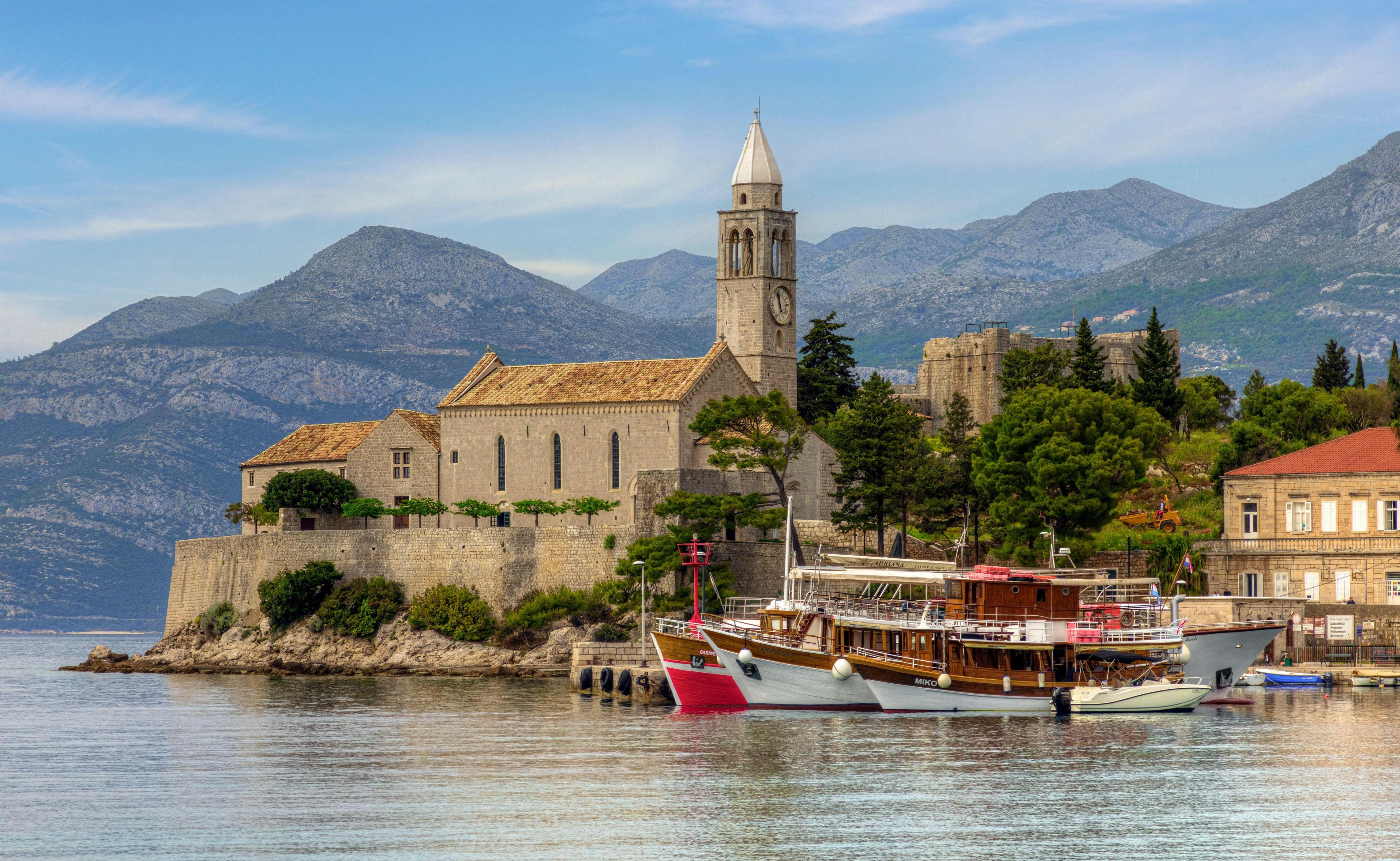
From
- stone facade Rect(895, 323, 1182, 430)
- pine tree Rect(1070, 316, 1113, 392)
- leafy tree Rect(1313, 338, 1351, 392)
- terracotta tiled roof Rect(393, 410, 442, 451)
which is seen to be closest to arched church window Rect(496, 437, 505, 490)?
terracotta tiled roof Rect(393, 410, 442, 451)

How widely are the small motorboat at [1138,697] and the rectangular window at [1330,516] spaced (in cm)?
1587

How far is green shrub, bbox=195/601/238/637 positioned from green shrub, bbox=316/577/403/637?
7.14m

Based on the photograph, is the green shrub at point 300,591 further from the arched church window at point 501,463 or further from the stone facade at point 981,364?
the stone facade at point 981,364

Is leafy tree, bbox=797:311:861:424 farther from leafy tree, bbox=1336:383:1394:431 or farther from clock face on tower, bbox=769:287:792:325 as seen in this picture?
leafy tree, bbox=1336:383:1394:431

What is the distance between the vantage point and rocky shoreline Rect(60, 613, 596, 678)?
237 ft

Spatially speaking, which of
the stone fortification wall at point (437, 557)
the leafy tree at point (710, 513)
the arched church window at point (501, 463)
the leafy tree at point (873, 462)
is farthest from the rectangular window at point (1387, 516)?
the arched church window at point (501, 463)

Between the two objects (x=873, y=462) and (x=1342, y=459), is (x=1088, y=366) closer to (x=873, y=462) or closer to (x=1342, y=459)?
(x=873, y=462)

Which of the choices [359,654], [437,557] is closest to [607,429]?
[437,557]

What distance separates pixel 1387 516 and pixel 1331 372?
110ft

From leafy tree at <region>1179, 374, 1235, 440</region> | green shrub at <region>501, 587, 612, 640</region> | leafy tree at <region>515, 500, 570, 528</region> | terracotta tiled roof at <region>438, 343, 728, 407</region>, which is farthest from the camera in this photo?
leafy tree at <region>1179, 374, 1235, 440</region>

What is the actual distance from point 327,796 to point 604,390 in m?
43.0

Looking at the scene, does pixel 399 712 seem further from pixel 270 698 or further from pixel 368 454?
pixel 368 454

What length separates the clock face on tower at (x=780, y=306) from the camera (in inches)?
3420

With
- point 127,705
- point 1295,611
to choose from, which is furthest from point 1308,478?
point 127,705
